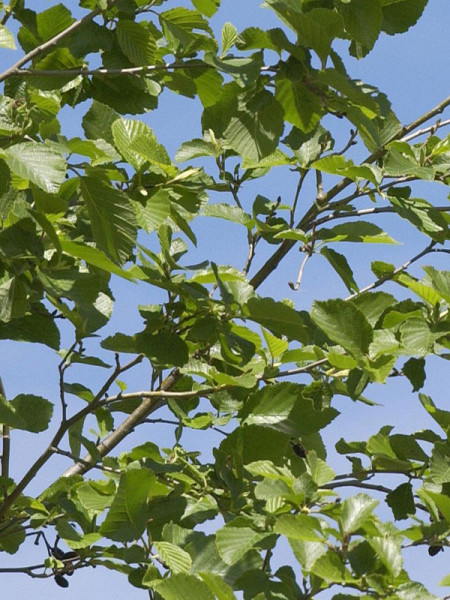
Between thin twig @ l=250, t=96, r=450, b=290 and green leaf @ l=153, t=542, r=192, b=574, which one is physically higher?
thin twig @ l=250, t=96, r=450, b=290

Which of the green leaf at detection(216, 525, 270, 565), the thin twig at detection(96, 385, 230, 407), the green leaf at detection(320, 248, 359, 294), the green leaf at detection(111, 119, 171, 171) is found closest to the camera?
the green leaf at detection(216, 525, 270, 565)

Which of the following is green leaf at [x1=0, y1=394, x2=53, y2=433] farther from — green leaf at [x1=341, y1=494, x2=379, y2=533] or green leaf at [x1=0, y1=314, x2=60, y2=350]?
green leaf at [x1=341, y1=494, x2=379, y2=533]

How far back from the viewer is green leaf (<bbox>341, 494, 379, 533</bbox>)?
6.83 ft

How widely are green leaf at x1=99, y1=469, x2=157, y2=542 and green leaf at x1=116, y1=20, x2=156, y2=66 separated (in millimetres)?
1378

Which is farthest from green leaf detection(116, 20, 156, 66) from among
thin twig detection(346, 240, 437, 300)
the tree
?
thin twig detection(346, 240, 437, 300)

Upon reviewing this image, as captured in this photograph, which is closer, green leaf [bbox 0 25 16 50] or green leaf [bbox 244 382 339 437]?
green leaf [bbox 244 382 339 437]

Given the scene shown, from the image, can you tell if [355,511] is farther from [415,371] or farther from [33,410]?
[33,410]

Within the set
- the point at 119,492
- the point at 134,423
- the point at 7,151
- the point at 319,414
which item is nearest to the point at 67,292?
the point at 7,151

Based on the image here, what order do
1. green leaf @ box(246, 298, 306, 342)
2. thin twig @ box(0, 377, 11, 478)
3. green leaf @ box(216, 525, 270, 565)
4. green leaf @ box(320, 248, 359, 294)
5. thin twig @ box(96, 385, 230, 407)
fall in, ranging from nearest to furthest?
green leaf @ box(216, 525, 270, 565), green leaf @ box(246, 298, 306, 342), thin twig @ box(96, 385, 230, 407), green leaf @ box(320, 248, 359, 294), thin twig @ box(0, 377, 11, 478)

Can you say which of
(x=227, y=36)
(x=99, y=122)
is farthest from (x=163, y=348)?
(x=227, y=36)

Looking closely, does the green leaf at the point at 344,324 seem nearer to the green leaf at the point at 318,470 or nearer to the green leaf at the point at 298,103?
the green leaf at the point at 318,470

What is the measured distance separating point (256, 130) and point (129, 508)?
3.80 ft

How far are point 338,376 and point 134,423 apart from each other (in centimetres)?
91

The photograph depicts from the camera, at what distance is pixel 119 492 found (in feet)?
7.91
